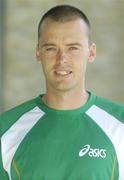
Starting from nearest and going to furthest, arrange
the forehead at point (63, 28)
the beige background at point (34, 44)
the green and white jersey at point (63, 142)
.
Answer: the green and white jersey at point (63, 142) < the forehead at point (63, 28) < the beige background at point (34, 44)

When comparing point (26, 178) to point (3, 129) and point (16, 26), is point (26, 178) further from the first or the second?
point (16, 26)

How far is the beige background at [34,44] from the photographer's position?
14.7 ft

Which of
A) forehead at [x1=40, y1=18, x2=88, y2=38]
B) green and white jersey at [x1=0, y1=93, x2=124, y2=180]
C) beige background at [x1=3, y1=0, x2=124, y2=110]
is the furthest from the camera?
beige background at [x1=3, y1=0, x2=124, y2=110]

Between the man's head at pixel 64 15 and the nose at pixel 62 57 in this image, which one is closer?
the nose at pixel 62 57

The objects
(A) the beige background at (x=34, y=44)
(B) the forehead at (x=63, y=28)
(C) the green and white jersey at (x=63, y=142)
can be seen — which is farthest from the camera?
(A) the beige background at (x=34, y=44)

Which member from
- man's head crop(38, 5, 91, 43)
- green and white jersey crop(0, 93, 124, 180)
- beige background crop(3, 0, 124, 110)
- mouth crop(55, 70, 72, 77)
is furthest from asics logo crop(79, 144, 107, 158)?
beige background crop(3, 0, 124, 110)

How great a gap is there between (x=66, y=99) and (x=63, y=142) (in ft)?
0.61

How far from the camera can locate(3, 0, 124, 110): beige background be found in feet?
14.7

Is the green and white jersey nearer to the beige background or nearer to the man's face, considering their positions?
the man's face

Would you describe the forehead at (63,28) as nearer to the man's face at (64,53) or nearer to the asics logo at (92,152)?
the man's face at (64,53)

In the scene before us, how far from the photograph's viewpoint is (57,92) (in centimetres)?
259

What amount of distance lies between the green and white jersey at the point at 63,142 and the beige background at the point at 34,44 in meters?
1.85

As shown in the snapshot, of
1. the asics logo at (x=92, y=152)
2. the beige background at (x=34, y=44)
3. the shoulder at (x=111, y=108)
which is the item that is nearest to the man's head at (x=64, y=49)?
the shoulder at (x=111, y=108)

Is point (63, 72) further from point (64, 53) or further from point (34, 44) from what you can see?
point (34, 44)
